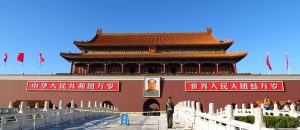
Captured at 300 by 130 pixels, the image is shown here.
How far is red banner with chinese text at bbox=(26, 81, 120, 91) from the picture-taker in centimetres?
3309

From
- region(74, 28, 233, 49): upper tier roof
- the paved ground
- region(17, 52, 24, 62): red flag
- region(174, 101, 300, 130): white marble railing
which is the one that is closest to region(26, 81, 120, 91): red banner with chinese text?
region(17, 52, 24, 62): red flag

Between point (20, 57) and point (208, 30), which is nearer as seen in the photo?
point (20, 57)

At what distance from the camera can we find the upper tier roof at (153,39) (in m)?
38.7

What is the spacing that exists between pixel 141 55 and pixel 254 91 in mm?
14134

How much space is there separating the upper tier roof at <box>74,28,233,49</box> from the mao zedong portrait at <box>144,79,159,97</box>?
7185mm

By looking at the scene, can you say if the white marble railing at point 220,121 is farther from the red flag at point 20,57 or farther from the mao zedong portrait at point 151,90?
the red flag at point 20,57

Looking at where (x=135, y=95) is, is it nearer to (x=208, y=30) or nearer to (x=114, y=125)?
(x=208, y=30)

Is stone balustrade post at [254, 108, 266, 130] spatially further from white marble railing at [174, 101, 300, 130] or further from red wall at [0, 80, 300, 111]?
red wall at [0, 80, 300, 111]

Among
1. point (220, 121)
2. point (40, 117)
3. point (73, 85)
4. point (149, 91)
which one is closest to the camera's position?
point (220, 121)

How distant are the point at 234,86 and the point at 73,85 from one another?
18.6 meters

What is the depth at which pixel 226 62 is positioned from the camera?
35.8 m

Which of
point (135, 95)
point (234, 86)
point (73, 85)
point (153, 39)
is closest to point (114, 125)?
point (135, 95)

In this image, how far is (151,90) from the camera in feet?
108

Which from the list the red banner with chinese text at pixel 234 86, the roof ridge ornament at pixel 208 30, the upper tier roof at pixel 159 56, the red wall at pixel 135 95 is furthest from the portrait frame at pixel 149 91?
the roof ridge ornament at pixel 208 30
